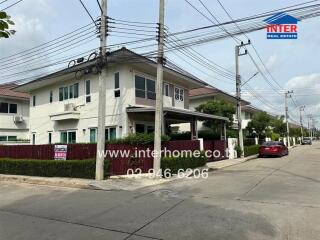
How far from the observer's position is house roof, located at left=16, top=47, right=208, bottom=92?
792 inches

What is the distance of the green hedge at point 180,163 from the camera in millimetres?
17219

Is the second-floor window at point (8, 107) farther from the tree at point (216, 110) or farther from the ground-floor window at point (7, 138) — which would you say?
the tree at point (216, 110)

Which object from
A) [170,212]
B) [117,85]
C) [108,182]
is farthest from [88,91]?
[170,212]

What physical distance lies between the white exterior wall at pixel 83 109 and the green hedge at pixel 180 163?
13.6 ft

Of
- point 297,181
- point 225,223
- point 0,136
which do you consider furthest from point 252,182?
point 0,136

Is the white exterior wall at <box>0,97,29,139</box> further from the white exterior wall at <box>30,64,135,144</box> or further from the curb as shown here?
the curb

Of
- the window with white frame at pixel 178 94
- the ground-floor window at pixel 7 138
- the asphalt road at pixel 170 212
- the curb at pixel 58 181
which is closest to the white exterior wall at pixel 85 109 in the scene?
the window with white frame at pixel 178 94

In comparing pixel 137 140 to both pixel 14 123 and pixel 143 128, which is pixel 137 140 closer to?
pixel 143 128

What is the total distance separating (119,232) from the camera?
7121mm

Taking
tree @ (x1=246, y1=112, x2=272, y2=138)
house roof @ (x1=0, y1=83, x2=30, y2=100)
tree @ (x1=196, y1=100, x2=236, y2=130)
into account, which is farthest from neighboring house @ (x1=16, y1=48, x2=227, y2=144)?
tree @ (x1=246, y1=112, x2=272, y2=138)

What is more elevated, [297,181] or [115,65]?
[115,65]

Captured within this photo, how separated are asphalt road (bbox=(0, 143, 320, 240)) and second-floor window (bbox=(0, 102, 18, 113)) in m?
22.2

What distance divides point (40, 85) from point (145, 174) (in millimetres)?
14477

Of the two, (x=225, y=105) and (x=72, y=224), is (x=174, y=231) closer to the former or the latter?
(x=72, y=224)
